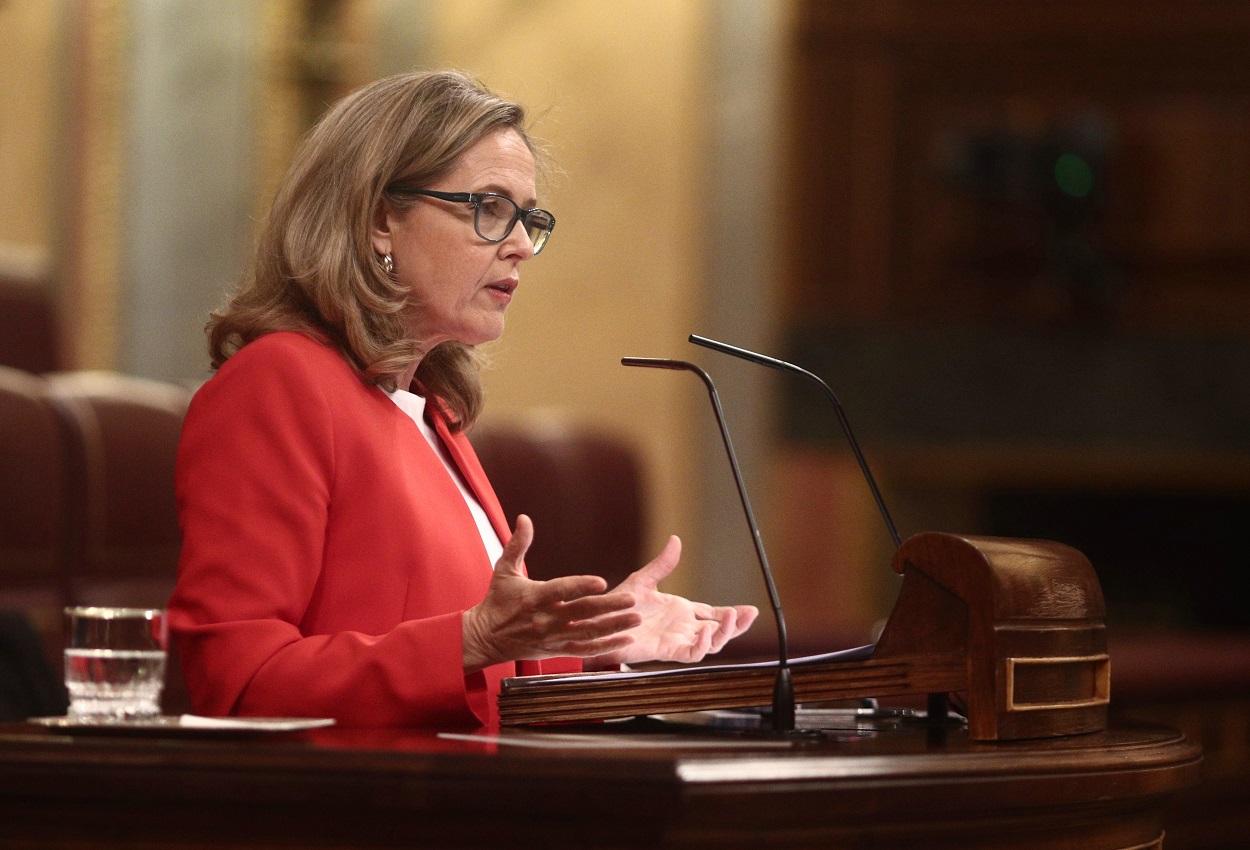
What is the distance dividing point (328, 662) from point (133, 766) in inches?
13.1

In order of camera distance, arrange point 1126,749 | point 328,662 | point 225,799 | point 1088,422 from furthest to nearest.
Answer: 1. point 1088,422
2. point 328,662
3. point 1126,749
4. point 225,799

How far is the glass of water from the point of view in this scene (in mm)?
1626

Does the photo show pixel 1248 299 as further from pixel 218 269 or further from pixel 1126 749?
pixel 1126 749

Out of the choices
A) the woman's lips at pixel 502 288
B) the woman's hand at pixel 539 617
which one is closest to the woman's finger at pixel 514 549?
the woman's hand at pixel 539 617

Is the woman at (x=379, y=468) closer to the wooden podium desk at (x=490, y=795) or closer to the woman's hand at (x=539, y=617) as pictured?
the woman's hand at (x=539, y=617)

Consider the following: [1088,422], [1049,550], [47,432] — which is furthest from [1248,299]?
[1049,550]

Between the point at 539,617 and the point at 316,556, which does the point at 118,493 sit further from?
the point at 539,617

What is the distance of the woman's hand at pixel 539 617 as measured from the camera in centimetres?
147

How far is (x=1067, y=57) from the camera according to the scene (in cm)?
750

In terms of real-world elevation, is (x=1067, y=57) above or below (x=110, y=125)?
above

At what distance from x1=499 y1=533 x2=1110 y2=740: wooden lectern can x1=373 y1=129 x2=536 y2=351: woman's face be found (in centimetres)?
48

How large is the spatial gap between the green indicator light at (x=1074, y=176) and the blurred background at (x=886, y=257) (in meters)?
0.01

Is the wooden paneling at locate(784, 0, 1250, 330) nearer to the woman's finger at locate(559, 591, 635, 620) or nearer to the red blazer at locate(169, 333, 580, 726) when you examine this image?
the red blazer at locate(169, 333, 580, 726)

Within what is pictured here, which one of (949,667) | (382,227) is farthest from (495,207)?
(949,667)
